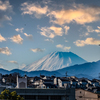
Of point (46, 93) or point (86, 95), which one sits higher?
point (46, 93)

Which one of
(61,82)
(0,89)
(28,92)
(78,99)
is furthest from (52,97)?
(61,82)

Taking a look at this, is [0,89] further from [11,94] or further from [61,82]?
[61,82]

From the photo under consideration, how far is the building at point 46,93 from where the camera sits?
2111 inches

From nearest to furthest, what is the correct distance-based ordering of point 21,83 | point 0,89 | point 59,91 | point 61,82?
point 0,89 < point 59,91 < point 21,83 < point 61,82

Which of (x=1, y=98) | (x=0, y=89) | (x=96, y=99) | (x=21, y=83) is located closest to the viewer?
(x=1, y=98)

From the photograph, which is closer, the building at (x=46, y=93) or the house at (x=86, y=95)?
the building at (x=46, y=93)

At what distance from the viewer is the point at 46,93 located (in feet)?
177

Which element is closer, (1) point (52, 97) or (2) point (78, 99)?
(1) point (52, 97)

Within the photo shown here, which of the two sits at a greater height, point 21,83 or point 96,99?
point 21,83

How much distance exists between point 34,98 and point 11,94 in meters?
11.7

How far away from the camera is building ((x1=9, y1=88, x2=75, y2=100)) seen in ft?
176

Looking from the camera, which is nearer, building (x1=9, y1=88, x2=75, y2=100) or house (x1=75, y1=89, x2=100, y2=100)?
building (x1=9, y1=88, x2=75, y2=100)

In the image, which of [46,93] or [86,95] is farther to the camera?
[86,95]

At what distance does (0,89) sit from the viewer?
5091 cm
